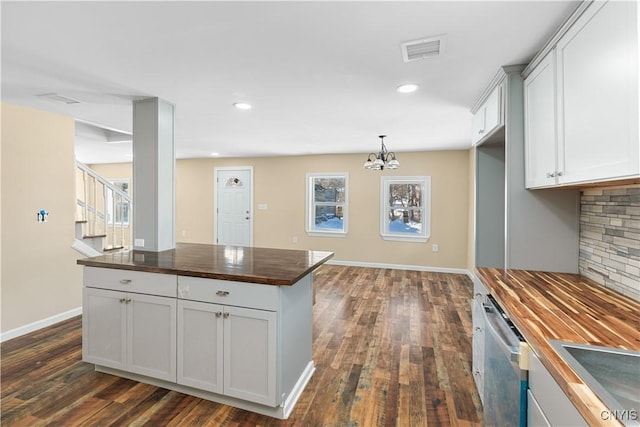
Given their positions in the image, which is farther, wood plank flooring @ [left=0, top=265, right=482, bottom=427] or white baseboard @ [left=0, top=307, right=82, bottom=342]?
white baseboard @ [left=0, top=307, right=82, bottom=342]

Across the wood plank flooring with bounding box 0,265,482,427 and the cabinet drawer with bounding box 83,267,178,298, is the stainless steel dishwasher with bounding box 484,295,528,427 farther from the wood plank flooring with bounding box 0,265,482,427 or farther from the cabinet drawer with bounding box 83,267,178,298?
the cabinet drawer with bounding box 83,267,178,298

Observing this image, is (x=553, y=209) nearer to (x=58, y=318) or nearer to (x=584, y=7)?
(x=584, y=7)

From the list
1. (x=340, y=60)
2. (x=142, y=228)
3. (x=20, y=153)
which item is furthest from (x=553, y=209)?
(x=20, y=153)

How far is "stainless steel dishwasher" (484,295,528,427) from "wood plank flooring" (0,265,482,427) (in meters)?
0.52

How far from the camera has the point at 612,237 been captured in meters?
1.68

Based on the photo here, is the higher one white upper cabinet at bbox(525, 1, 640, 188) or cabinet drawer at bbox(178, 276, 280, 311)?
white upper cabinet at bbox(525, 1, 640, 188)

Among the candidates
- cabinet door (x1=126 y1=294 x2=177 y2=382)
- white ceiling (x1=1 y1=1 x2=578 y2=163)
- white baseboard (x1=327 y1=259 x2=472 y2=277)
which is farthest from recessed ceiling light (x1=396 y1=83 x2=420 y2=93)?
white baseboard (x1=327 y1=259 x2=472 y2=277)

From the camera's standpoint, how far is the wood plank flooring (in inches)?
75.3

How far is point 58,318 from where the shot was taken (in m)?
3.39

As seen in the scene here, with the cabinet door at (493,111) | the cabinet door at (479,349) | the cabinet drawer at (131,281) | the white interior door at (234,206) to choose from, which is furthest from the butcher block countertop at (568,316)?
the white interior door at (234,206)

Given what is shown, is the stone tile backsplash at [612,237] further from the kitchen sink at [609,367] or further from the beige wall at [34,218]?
the beige wall at [34,218]

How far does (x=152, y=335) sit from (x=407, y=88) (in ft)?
8.90

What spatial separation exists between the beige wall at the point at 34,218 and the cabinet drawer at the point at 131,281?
1.42m

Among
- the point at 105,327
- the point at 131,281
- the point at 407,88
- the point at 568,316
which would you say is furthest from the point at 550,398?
the point at 105,327
